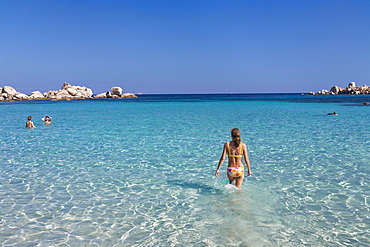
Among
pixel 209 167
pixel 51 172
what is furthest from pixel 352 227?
pixel 51 172

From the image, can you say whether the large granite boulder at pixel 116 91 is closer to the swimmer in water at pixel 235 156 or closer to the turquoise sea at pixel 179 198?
the turquoise sea at pixel 179 198

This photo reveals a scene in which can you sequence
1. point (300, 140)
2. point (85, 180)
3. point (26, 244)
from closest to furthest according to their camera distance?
1. point (26, 244)
2. point (85, 180)
3. point (300, 140)

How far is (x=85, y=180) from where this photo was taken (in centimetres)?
982

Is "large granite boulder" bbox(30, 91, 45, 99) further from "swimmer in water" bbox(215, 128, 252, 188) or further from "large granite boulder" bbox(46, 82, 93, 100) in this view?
"swimmer in water" bbox(215, 128, 252, 188)

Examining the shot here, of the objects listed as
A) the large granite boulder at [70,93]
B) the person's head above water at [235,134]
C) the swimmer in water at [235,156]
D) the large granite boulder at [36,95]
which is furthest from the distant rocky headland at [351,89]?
the person's head above water at [235,134]

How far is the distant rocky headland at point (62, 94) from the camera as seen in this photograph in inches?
4257

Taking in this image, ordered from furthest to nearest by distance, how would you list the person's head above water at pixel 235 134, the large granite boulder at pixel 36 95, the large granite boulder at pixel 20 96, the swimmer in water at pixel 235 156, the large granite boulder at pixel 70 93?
the large granite boulder at pixel 70 93
the large granite boulder at pixel 36 95
the large granite boulder at pixel 20 96
the swimmer in water at pixel 235 156
the person's head above water at pixel 235 134

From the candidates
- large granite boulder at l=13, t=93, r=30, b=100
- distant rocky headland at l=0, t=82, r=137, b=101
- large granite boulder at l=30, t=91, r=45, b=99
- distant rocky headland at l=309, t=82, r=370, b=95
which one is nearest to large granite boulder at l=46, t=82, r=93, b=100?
distant rocky headland at l=0, t=82, r=137, b=101

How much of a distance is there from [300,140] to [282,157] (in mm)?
4956

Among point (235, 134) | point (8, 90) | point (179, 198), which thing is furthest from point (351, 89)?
point (179, 198)

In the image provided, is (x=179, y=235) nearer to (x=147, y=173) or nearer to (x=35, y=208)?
(x=35, y=208)

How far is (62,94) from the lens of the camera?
121 meters

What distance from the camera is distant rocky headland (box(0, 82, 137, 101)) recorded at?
108 meters

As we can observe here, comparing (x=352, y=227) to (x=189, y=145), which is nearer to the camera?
A: (x=352, y=227)
